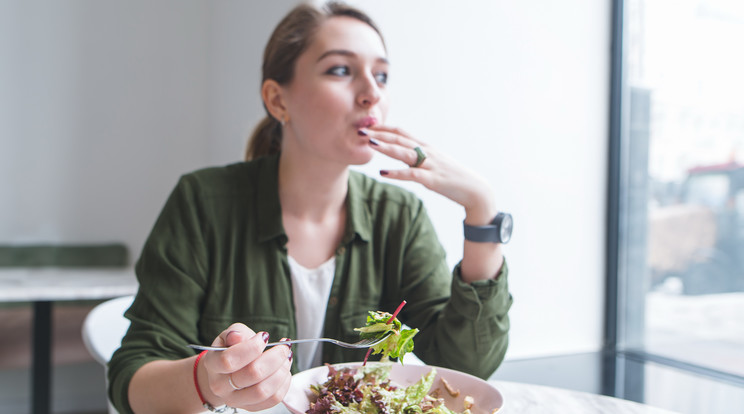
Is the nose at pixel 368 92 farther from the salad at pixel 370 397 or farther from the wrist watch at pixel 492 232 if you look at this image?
the salad at pixel 370 397

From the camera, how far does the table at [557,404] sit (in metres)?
0.85

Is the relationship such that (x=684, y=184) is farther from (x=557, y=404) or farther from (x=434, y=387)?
(x=434, y=387)

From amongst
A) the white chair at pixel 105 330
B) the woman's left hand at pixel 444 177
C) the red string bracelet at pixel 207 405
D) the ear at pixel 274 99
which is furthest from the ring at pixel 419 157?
the white chair at pixel 105 330

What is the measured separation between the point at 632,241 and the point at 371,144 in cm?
181

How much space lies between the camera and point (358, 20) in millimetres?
1307

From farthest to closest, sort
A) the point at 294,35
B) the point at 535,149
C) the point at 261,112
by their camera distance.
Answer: the point at 535,149
the point at 261,112
the point at 294,35

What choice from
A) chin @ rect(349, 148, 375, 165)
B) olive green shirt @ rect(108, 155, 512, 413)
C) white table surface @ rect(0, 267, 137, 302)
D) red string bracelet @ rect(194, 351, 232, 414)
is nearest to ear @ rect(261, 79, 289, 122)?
olive green shirt @ rect(108, 155, 512, 413)

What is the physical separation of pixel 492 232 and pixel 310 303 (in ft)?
1.30

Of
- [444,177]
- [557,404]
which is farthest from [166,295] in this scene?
[557,404]

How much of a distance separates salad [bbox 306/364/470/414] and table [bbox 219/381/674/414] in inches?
4.8

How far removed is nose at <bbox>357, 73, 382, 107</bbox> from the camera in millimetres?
1187

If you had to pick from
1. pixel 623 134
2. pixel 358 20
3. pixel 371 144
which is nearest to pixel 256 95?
pixel 358 20

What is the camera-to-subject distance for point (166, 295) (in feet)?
3.51

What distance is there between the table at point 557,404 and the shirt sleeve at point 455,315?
178 mm
